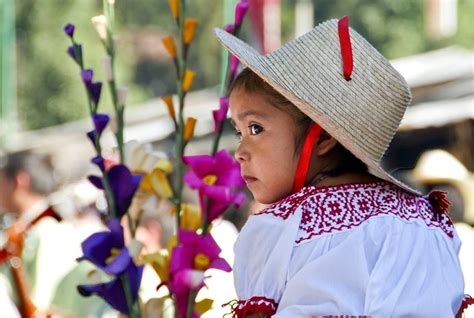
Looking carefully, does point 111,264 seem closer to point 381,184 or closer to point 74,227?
point 381,184

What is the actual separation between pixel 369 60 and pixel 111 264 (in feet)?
1.99

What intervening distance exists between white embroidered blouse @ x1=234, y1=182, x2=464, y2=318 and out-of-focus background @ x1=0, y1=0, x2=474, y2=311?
0.82 m

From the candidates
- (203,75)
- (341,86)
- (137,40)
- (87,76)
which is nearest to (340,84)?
(341,86)

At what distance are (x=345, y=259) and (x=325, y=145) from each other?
25cm

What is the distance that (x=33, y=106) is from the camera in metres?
23.2

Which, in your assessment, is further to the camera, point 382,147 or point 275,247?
point 382,147

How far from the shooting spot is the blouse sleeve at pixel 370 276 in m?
1.69

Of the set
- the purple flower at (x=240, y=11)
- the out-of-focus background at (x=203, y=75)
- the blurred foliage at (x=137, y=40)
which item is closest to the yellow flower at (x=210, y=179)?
the purple flower at (x=240, y=11)

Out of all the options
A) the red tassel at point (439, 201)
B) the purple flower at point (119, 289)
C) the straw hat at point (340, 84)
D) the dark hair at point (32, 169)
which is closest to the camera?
the straw hat at point (340, 84)

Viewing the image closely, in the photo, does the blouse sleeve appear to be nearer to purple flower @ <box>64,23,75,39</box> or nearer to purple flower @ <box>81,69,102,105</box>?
purple flower @ <box>81,69,102,105</box>

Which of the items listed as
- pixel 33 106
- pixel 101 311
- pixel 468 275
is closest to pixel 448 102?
pixel 468 275

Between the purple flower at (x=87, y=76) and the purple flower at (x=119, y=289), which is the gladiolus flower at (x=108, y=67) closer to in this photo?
the purple flower at (x=87, y=76)

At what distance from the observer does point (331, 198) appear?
1803 millimetres

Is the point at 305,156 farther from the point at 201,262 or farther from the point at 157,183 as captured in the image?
the point at 157,183
